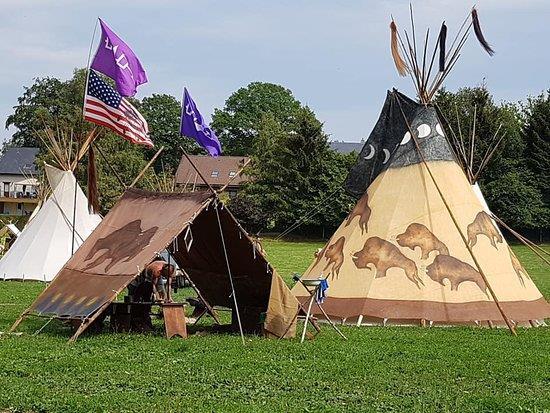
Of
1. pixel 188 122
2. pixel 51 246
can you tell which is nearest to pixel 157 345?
pixel 188 122

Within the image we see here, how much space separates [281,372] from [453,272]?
696cm

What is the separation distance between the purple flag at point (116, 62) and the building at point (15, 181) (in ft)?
267

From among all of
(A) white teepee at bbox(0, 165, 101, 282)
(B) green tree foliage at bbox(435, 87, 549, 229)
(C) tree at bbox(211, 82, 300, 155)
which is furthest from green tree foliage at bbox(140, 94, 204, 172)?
(A) white teepee at bbox(0, 165, 101, 282)

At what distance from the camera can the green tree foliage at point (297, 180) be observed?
60.5 meters

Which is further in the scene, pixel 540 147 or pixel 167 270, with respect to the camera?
pixel 540 147

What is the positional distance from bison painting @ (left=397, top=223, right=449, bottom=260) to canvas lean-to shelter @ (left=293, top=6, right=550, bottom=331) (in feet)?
0.06

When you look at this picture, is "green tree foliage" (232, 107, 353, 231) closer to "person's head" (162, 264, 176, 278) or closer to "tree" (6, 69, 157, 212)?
"tree" (6, 69, 157, 212)

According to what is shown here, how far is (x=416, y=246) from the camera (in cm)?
1748

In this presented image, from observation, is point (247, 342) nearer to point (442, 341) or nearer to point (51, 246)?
point (442, 341)

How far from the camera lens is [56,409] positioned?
8.86 meters

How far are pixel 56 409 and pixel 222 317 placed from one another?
9.69 m

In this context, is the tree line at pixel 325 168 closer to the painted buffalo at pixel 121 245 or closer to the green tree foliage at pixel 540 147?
the green tree foliage at pixel 540 147

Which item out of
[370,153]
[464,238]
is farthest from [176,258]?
[464,238]

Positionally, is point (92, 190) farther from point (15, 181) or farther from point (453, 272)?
point (15, 181)
